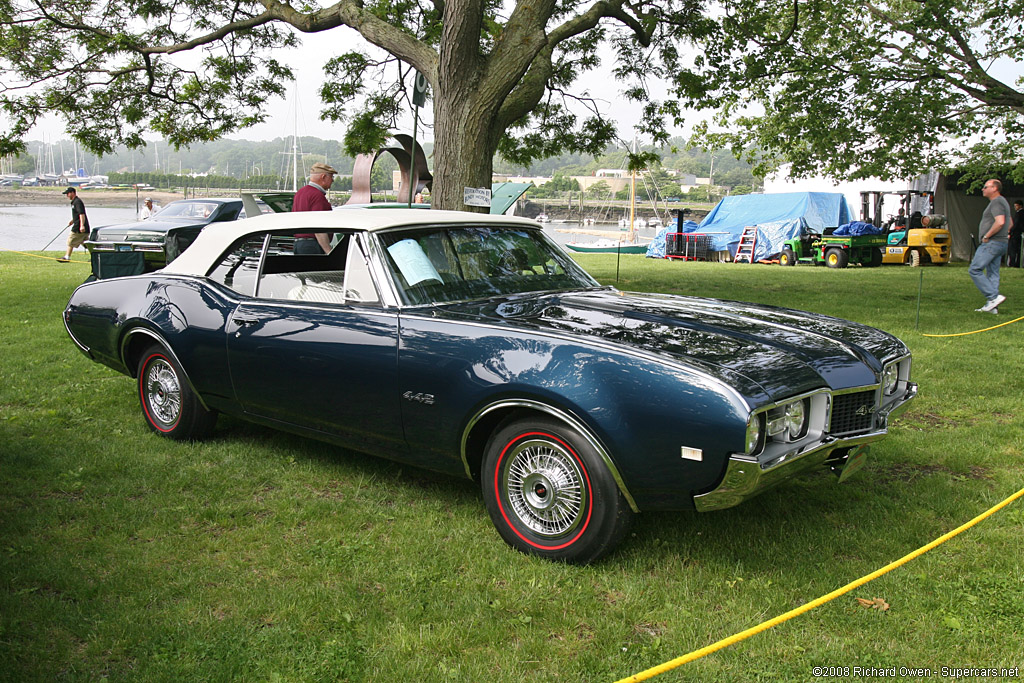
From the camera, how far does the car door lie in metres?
3.98

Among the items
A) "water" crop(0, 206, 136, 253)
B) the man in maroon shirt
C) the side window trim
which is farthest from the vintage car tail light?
"water" crop(0, 206, 136, 253)

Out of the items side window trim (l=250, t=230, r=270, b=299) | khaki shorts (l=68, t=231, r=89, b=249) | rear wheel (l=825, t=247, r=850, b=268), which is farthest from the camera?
rear wheel (l=825, t=247, r=850, b=268)

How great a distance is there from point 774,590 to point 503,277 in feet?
7.04

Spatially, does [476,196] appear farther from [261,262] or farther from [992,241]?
[992,241]

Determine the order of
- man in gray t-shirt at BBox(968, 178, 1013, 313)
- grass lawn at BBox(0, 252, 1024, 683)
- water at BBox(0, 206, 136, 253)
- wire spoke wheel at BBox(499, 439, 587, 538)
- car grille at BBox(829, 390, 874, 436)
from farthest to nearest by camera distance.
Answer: water at BBox(0, 206, 136, 253) < man in gray t-shirt at BBox(968, 178, 1013, 313) < car grille at BBox(829, 390, 874, 436) < wire spoke wheel at BBox(499, 439, 587, 538) < grass lawn at BBox(0, 252, 1024, 683)

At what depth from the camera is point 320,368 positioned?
4.16 metres

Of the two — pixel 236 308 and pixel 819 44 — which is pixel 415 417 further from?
pixel 819 44

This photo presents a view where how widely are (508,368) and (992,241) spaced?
9.91 m

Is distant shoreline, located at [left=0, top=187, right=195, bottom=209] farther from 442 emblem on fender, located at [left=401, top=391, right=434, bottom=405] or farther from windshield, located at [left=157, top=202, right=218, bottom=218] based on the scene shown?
442 emblem on fender, located at [left=401, top=391, right=434, bottom=405]

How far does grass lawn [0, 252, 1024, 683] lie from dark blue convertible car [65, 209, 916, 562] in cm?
33

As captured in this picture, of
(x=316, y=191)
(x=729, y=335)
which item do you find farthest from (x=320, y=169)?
(x=729, y=335)

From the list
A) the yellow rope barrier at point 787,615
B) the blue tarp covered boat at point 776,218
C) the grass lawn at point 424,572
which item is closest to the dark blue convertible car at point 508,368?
the grass lawn at point 424,572

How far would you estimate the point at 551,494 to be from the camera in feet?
11.3

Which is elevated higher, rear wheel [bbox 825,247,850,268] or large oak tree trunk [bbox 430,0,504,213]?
large oak tree trunk [bbox 430,0,504,213]
